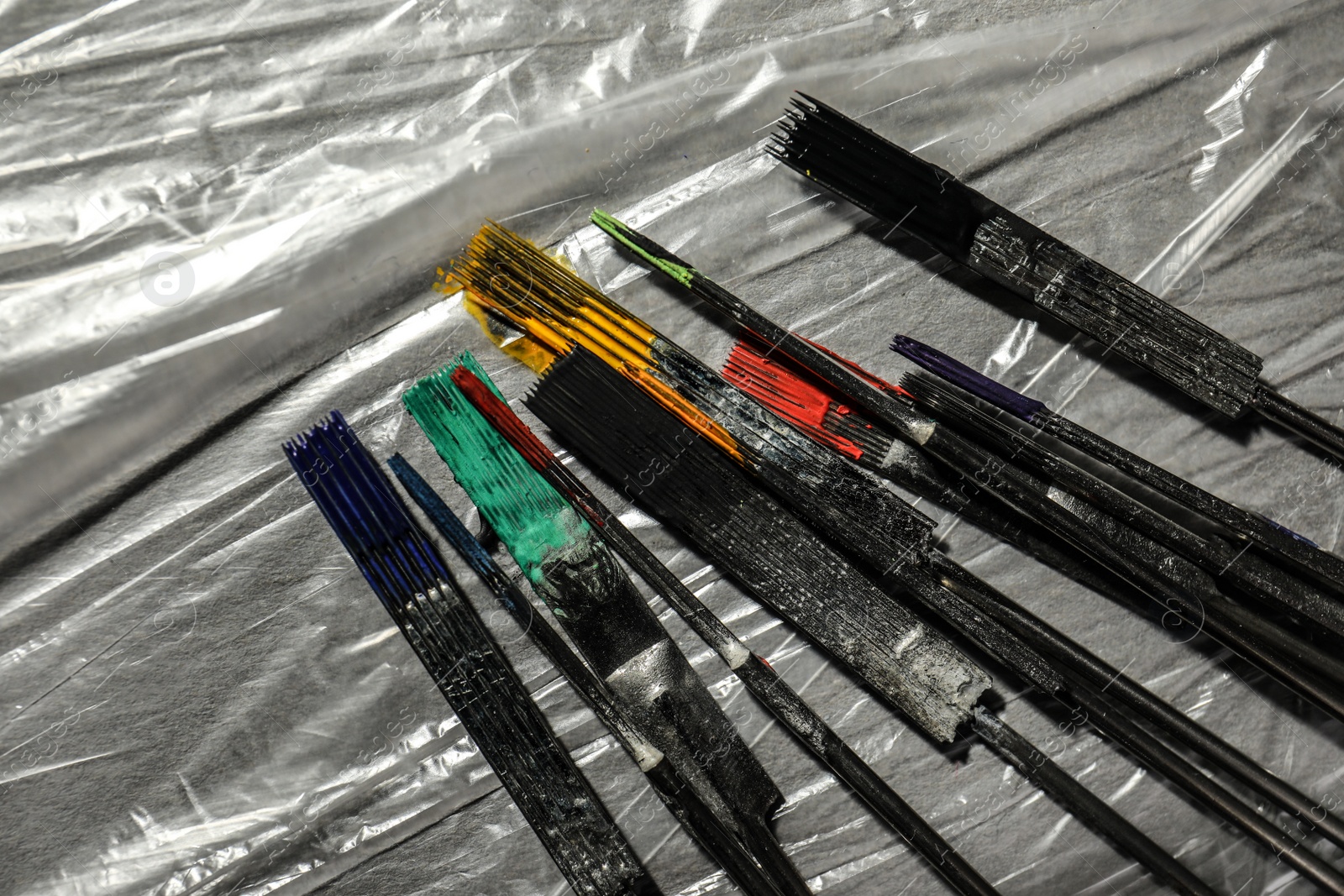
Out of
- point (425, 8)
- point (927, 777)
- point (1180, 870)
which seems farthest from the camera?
point (425, 8)

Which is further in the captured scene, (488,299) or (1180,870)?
(488,299)

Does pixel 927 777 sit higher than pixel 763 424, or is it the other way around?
pixel 763 424

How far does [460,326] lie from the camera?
1.05 metres

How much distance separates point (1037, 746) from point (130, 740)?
962 mm

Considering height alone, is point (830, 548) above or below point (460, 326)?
below

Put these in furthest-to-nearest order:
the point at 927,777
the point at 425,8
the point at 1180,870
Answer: the point at 425,8, the point at 927,777, the point at 1180,870

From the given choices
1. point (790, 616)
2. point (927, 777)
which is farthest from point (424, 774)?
point (927, 777)

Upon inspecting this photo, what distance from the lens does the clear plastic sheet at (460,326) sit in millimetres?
950

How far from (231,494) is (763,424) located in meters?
0.60

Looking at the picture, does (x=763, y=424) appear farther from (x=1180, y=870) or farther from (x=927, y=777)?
(x=1180, y=870)

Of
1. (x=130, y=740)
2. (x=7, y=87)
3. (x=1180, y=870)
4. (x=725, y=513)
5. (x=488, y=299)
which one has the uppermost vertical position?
(x=7, y=87)

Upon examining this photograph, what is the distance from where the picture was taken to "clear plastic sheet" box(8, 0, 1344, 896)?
0.95 metres

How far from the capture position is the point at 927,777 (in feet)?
3.14

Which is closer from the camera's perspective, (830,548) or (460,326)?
(830,548)
